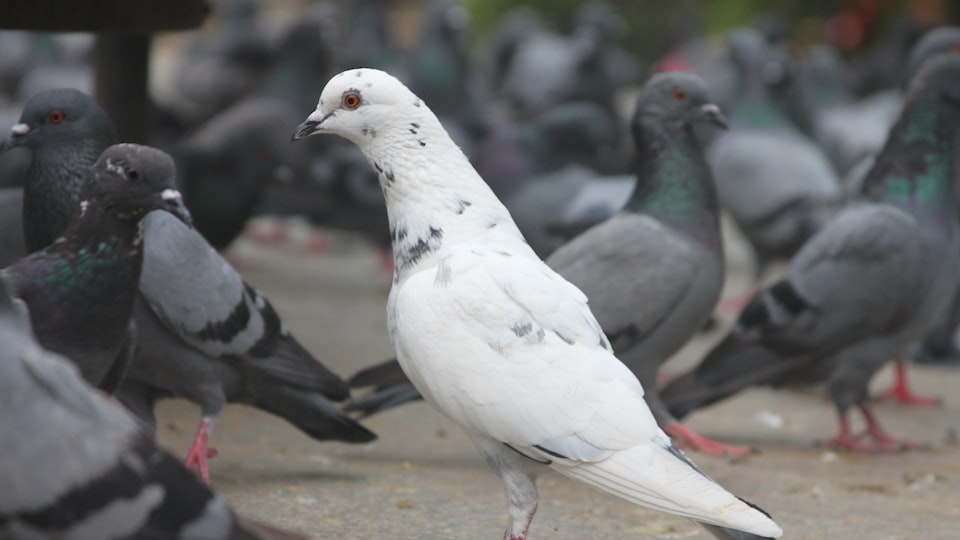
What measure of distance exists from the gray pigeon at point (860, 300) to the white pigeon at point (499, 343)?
209 centimetres

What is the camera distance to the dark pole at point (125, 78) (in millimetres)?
6773

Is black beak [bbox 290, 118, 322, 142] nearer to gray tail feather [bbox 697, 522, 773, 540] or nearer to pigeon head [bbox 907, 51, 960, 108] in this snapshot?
gray tail feather [bbox 697, 522, 773, 540]

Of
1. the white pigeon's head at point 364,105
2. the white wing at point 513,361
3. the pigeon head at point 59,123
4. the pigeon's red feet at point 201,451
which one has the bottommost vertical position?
the pigeon's red feet at point 201,451

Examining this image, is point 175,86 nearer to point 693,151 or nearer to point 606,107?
point 606,107

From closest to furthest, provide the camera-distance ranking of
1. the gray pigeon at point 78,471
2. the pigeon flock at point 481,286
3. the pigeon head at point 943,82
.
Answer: the gray pigeon at point 78,471
the pigeon flock at point 481,286
the pigeon head at point 943,82

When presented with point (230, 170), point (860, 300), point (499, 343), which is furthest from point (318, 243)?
point (499, 343)

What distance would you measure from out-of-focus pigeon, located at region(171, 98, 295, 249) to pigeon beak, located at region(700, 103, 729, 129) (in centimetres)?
283

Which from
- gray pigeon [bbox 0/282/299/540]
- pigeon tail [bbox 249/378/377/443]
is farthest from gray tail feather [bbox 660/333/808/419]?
gray pigeon [bbox 0/282/299/540]

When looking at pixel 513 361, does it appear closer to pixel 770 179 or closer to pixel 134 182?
pixel 134 182

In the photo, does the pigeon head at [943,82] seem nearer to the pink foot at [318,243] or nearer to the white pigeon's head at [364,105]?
the white pigeon's head at [364,105]

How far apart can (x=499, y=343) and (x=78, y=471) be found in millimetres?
1273

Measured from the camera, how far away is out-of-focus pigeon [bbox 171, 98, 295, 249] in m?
7.66

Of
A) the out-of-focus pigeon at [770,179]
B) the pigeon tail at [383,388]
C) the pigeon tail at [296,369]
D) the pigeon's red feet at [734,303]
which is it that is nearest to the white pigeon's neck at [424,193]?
the pigeon tail at [296,369]

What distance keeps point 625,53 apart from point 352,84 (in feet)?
57.0
